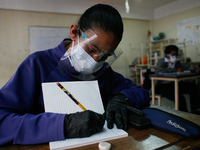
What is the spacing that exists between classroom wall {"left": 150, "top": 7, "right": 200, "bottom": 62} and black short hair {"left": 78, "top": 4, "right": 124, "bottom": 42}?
499cm

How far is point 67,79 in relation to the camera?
2.73ft

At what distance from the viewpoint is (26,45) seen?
182 inches

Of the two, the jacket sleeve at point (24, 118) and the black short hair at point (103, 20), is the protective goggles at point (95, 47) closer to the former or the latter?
the black short hair at point (103, 20)

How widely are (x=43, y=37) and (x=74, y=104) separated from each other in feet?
14.7

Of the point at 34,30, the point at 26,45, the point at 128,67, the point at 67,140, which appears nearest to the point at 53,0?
the point at 34,30

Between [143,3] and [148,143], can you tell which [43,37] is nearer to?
[143,3]

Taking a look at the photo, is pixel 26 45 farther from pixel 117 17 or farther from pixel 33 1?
pixel 117 17

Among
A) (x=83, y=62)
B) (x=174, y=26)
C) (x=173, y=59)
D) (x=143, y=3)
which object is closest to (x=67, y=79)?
(x=83, y=62)

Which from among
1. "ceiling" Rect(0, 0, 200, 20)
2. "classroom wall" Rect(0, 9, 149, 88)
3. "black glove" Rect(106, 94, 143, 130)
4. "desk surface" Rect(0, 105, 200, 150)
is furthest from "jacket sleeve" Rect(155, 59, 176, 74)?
"desk surface" Rect(0, 105, 200, 150)

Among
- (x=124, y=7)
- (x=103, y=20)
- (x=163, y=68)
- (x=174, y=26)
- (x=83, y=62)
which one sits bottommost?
(x=163, y=68)

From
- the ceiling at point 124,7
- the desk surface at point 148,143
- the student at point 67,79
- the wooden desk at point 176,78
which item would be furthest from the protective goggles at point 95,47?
the ceiling at point 124,7

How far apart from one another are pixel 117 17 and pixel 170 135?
53 cm

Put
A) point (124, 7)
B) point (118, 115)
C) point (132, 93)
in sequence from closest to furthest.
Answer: point (118, 115) < point (132, 93) < point (124, 7)

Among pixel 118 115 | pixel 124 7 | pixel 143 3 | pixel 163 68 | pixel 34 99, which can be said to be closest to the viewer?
pixel 118 115
